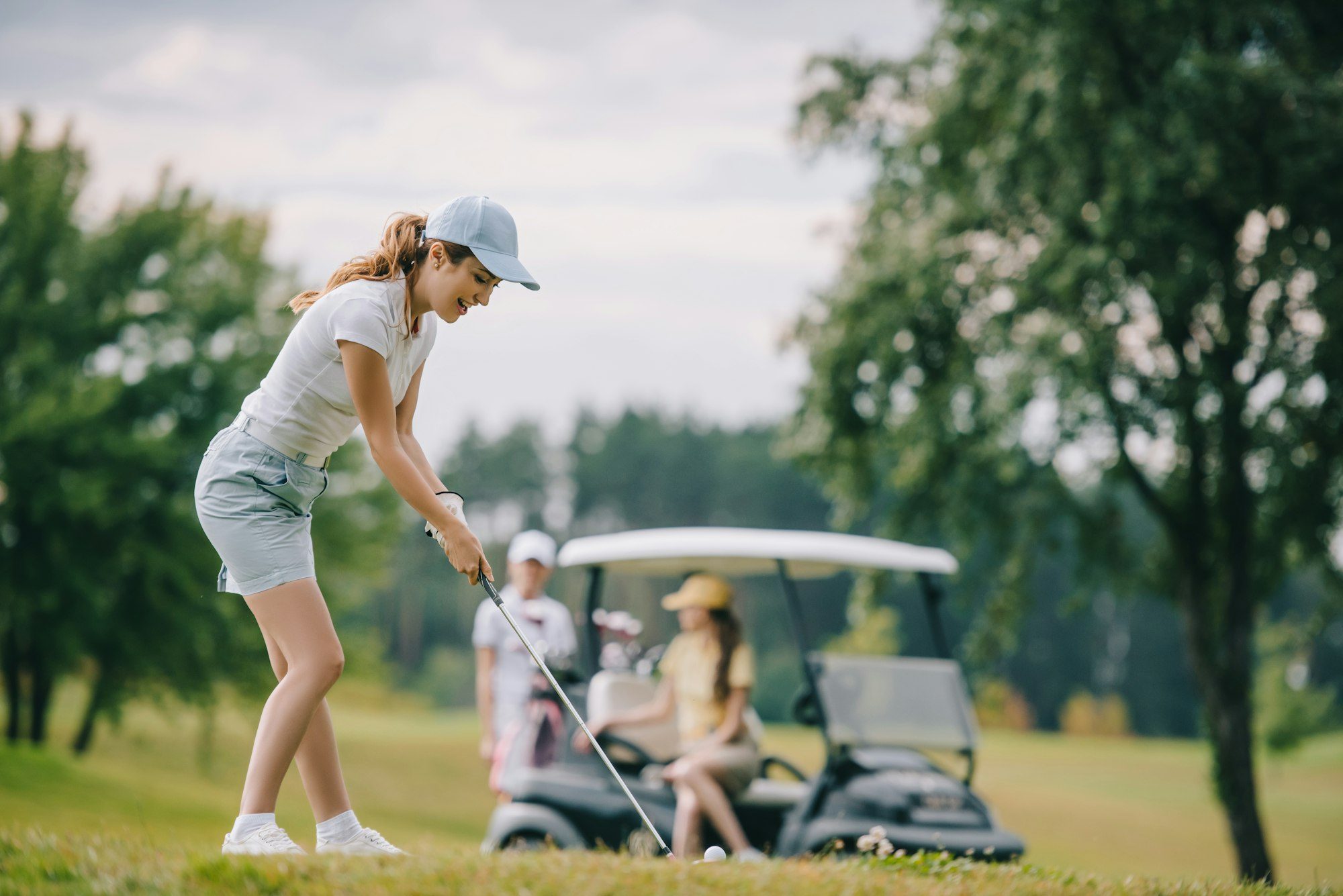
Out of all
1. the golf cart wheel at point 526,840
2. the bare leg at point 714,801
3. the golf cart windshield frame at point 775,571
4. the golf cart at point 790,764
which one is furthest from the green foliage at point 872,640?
the bare leg at point 714,801

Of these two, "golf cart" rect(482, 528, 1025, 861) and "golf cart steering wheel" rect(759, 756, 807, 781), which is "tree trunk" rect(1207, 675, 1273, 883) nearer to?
"golf cart" rect(482, 528, 1025, 861)

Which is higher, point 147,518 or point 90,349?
point 90,349

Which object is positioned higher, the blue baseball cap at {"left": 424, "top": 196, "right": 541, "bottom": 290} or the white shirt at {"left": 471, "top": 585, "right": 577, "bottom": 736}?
the blue baseball cap at {"left": 424, "top": 196, "right": 541, "bottom": 290}

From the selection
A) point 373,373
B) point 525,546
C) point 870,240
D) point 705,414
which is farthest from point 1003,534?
point 705,414

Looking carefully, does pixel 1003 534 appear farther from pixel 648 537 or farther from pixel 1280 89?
pixel 648 537

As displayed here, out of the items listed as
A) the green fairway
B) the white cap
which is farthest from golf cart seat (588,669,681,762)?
the green fairway

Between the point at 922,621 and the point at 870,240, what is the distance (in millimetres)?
40309

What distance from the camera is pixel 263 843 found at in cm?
320

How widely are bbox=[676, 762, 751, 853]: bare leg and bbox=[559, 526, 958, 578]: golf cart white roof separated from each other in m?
1.04

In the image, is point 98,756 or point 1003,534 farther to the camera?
point 98,756

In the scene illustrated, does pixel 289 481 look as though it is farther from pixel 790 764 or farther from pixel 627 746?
pixel 790 764

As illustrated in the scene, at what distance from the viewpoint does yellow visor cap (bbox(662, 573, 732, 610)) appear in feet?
20.2

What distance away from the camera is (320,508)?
2131 centimetres

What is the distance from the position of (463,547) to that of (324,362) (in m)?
0.61
